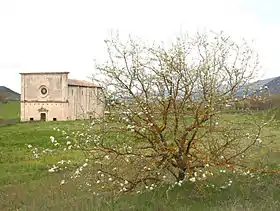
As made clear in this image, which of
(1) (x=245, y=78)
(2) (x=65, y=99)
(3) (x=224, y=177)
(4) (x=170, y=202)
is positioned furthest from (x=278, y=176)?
(2) (x=65, y=99)

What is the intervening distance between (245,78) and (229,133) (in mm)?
1332

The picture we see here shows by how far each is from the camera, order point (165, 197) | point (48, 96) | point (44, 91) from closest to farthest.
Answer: point (165, 197) → point (48, 96) → point (44, 91)

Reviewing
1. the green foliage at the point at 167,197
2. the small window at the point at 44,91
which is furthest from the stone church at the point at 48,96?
the green foliage at the point at 167,197

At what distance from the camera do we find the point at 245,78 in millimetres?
9586

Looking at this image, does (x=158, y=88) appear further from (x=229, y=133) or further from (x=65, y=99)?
(x=65, y=99)

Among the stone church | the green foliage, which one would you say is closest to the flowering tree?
the green foliage

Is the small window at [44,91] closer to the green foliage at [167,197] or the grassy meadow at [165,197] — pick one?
the grassy meadow at [165,197]

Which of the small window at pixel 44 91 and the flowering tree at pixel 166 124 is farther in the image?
the small window at pixel 44 91

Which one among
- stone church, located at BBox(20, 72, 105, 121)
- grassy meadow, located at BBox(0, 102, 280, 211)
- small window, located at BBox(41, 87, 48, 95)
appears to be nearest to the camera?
grassy meadow, located at BBox(0, 102, 280, 211)

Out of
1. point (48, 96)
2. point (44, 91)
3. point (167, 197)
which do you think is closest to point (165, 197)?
point (167, 197)

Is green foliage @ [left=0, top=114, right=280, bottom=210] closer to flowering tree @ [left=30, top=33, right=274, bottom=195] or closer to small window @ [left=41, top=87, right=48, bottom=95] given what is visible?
flowering tree @ [left=30, top=33, right=274, bottom=195]

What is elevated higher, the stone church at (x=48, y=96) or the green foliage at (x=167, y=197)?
the stone church at (x=48, y=96)

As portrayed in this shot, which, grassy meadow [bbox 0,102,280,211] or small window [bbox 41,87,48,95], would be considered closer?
grassy meadow [bbox 0,102,280,211]

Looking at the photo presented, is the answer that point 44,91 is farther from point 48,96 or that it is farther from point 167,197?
point 167,197
